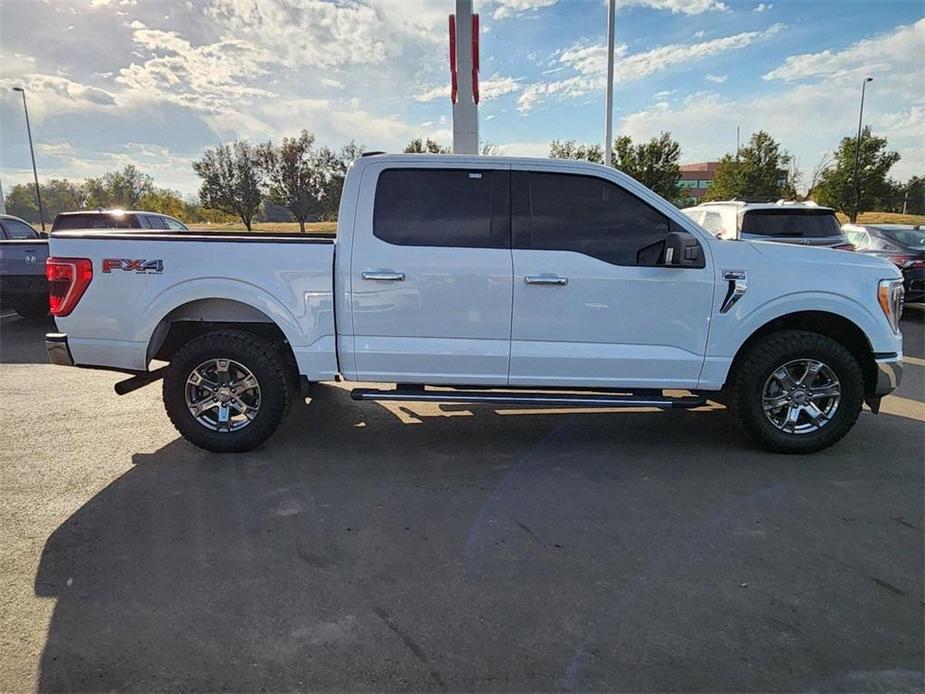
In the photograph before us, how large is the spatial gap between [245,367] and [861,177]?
42179mm

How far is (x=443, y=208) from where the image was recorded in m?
4.41

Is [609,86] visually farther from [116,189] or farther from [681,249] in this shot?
[116,189]

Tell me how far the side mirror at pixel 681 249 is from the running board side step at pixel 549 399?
1015 mm

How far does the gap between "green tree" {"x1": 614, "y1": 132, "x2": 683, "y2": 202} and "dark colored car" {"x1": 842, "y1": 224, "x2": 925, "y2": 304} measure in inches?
641

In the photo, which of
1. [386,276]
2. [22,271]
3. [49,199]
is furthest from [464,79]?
[49,199]

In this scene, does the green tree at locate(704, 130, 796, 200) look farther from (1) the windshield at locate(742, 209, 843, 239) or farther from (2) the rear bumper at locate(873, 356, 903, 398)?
(2) the rear bumper at locate(873, 356, 903, 398)

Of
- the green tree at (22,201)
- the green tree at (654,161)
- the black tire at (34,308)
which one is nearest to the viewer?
the black tire at (34,308)

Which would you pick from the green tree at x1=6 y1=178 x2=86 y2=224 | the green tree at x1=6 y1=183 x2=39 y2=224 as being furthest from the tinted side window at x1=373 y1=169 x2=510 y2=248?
the green tree at x1=6 y1=183 x2=39 y2=224

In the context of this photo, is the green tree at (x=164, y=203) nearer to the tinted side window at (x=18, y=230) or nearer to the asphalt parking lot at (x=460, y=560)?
the tinted side window at (x=18, y=230)

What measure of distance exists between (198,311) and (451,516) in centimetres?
251

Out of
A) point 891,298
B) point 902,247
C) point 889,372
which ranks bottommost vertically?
point 889,372

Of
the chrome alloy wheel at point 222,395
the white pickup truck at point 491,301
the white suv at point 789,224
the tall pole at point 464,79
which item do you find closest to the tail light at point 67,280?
the white pickup truck at point 491,301

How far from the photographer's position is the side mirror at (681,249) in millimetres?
4102

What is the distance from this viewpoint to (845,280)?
4.42 m
